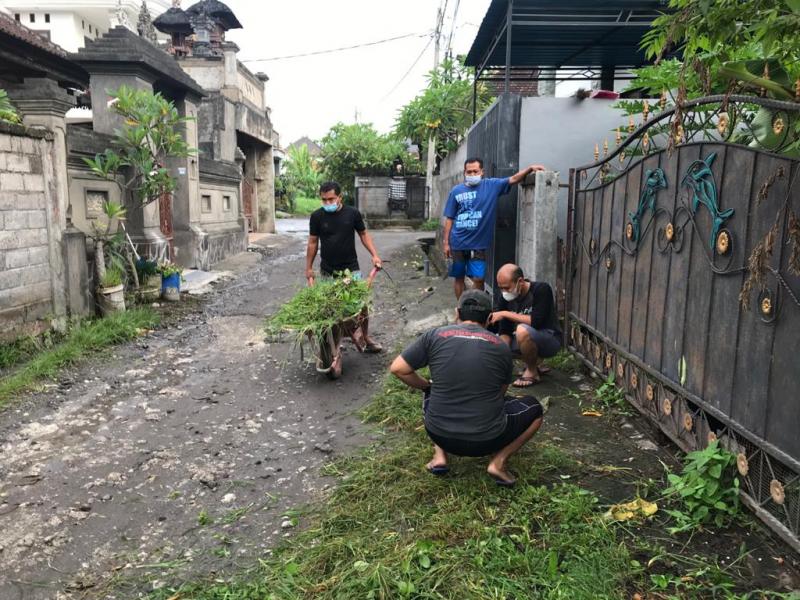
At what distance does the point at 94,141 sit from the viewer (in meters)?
9.16

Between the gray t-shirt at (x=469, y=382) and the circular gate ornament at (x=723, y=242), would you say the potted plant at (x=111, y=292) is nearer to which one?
the gray t-shirt at (x=469, y=382)

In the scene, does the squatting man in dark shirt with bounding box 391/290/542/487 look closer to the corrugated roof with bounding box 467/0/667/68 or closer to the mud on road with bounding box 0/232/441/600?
the mud on road with bounding box 0/232/441/600

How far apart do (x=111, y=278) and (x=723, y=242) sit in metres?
7.52

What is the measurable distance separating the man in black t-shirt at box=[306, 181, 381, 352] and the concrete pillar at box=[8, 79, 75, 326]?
3269 millimetres

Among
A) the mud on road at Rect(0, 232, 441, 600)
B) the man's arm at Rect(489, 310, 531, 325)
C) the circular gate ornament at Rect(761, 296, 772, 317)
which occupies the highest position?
the circular gate ornament at Rect(761, 296, 772, 317)

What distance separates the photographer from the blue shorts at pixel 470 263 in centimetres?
673

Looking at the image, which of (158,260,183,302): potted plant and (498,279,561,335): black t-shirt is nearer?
(498,279,561,335): black t-shirt

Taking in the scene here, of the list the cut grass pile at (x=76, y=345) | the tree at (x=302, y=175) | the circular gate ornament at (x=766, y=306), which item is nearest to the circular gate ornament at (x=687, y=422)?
the circular gate ornament at (x=766, y=306)

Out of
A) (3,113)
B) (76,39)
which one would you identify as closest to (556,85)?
(3,113)

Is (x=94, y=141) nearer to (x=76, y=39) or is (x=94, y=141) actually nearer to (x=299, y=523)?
(x=299, y=523)

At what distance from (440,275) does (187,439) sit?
7.44m

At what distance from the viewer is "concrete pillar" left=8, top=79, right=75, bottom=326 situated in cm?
732

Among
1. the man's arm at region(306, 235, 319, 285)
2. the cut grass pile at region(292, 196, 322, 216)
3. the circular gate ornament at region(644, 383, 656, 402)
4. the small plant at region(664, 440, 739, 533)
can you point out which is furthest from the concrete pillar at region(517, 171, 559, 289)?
the cut grass pile at region(292, 196, 322, 216)

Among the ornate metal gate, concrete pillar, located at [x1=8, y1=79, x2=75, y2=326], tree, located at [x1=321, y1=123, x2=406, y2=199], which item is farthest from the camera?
tree, located at [x1=321, y1=123, x2=406, y2=199]
